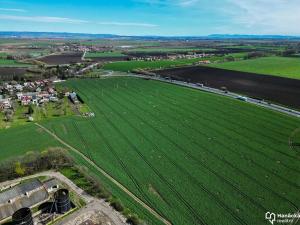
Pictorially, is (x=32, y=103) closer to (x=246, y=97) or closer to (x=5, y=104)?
(x=5, y=104)

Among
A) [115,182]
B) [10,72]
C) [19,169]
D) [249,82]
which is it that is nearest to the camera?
[115,182]

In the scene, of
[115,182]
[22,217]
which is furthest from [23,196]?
[115,182]

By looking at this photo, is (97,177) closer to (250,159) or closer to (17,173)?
(17,173)

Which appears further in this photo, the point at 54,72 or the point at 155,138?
the point at 54,72

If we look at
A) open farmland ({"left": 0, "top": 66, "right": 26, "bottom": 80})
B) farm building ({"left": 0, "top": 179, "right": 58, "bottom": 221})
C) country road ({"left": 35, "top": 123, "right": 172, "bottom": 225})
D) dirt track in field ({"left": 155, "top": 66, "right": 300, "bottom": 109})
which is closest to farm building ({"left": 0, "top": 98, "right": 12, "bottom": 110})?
country road ({"left": 35, "top": 123, "right": 172, "bottom": 225})

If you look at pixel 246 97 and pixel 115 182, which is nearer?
pixel 115 182

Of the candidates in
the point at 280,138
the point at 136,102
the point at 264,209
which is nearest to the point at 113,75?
the point at 136,102
